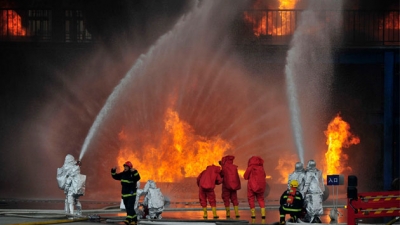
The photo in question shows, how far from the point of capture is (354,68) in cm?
4272

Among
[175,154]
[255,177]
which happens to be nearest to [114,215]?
[255,177]

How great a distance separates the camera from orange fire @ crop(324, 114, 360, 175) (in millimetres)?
37312

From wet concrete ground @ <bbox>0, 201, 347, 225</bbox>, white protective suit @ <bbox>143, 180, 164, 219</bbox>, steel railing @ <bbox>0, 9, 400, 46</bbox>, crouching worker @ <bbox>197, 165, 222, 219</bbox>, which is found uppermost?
steel railing @ <bbox>0, 9, 400, 46</bbox>

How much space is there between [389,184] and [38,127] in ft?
53.8

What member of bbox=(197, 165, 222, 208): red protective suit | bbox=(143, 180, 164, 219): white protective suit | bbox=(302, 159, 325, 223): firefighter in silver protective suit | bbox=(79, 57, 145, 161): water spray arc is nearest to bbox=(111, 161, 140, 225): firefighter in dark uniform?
bbox=(143, 180, 164, 219): white protective suit

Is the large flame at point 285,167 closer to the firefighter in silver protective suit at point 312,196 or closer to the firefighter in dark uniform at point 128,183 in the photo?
the firefighter in silver protective suit at point 312,196

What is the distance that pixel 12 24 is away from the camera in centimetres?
4256

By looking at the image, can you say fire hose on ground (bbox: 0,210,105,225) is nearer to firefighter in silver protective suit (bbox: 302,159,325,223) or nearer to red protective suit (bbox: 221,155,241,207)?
red protective suit (bbox: 221,155,241,207)

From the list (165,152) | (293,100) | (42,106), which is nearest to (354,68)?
(293,100)

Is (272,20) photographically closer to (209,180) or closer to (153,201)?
(209,180)

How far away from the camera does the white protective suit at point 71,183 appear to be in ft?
71.7

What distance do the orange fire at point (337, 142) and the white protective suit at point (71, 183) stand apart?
17.1m

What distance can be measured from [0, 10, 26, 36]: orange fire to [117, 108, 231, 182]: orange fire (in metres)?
8.74

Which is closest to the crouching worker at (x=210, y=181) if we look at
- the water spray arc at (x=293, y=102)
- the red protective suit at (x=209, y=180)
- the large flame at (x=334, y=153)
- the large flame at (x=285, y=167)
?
the red protective suit at (x=209, y=180)
